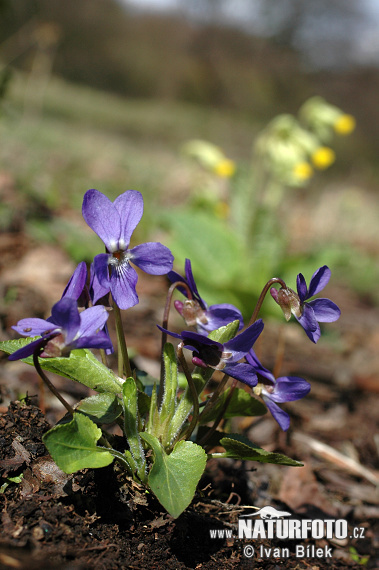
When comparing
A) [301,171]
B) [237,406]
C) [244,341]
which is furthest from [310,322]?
[301,171]

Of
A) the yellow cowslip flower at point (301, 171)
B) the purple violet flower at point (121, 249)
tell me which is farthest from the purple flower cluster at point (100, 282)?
the yellow cowslip flower at point (301, 171)

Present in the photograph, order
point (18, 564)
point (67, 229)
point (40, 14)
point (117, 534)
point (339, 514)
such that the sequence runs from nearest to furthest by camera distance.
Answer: point (18, 564) < point (117, 534) < point (339, 514) < point (67, 229) < point (40, 14)

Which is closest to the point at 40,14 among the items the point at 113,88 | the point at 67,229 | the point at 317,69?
the point at 113,88

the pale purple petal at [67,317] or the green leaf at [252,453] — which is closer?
the pale purple petal at [67,317]

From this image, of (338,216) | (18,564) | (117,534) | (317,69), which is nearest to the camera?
(18,564)

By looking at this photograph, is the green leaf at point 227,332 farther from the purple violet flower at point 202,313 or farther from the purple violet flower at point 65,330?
the purple violet flower at point 65,330

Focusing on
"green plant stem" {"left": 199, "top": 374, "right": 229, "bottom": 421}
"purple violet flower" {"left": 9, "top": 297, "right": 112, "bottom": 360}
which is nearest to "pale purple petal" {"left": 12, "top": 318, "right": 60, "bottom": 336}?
"purple violet flower" {"left": 9, "top": 297, "right": 112, "bottom": 360}

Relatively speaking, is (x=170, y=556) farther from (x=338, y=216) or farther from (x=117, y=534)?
(x=338, y=216)

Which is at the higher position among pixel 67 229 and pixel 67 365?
pixel 67 229
